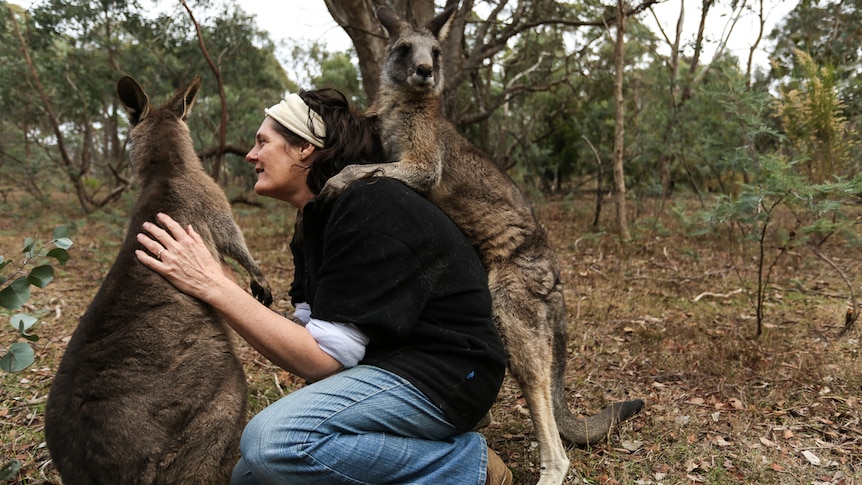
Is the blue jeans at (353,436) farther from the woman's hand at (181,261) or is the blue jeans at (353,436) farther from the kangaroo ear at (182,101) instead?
the kangaroo ear at (182,101)

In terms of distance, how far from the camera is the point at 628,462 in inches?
129

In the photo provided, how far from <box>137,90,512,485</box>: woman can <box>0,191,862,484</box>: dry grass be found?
0.91 m

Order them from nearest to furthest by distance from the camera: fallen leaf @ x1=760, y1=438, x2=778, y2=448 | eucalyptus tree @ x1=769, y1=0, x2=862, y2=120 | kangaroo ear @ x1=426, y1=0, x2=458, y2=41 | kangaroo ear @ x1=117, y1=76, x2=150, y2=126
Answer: kangaroo ear @ x1=117, y1=76, x2=150, y2=126 < fallen leaf @ x1=760, y1=438, x2=778, y2=448 < kangaroo ear @ x1=426, y1=0, x2=458, y2=41 < eucalyptus tree @ x1=769, y1=0, x2=862, y2=120

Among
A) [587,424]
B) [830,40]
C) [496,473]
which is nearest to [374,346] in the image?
[496,473]

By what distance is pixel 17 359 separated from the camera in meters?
2.39

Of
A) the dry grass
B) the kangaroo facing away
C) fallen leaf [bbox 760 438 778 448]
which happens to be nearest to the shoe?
the kangaroo facing away

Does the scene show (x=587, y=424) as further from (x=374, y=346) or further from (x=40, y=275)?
(x=40, y=275)

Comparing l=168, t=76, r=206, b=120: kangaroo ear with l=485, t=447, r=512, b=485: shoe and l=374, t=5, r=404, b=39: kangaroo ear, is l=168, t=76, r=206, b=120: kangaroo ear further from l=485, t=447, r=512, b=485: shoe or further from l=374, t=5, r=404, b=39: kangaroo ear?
l=485, t=447, r=512, b=485: shoe

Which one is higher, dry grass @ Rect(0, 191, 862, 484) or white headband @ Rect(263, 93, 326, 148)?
white headband @ Rect(263, 93, 326, 148)

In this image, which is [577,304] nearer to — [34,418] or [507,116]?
[34,418]

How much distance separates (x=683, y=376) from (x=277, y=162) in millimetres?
3264

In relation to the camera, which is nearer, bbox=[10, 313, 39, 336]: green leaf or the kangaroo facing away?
bbox=[10, 313, 39, 336]: green leaf

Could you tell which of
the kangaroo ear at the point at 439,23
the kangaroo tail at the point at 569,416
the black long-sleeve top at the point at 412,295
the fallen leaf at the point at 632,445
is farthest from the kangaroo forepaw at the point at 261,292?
the kangaroo ear at the point at 439,23

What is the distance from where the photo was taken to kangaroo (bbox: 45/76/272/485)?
7.15 feet
